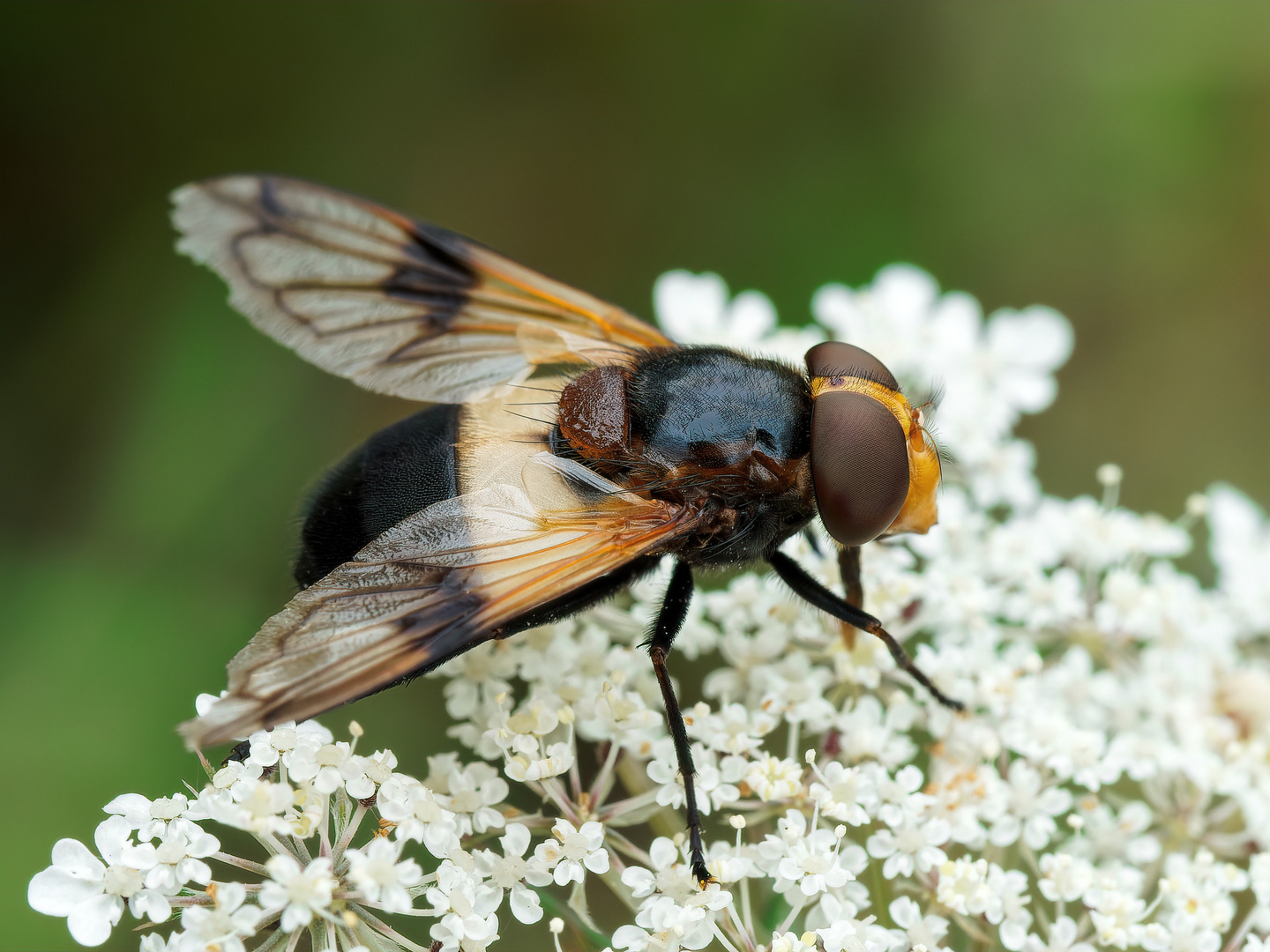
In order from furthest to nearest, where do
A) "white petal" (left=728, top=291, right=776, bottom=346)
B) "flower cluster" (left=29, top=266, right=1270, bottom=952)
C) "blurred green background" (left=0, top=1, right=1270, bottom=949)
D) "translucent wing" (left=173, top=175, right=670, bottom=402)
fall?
"blurred green background" (left=0, top=1, right=1270, bottom=949)
"white petal" (left=728, top=291, right=776, bottom=346)
"translucent wing" (left=173, top=175, right=670, bottom=402)
"flower cluster" (left=29, top=266, right=1270, bottom=952)

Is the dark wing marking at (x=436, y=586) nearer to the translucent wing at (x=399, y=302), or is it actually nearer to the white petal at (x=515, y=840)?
the white petal at (x=515, y=840)

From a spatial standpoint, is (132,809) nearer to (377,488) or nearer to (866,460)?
(377,488)

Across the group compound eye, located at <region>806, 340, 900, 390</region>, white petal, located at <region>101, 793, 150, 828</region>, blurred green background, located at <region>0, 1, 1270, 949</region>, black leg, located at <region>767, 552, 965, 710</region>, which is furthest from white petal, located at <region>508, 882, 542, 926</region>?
blurred green background, located at <region>0, 1, 1270, 949</region>

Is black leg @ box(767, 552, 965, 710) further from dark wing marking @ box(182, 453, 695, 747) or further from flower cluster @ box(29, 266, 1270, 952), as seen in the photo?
dark wing marking @ box(182, 453, 695, 747)

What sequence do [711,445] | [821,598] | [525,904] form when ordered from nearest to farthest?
1. [525,904]
2. [711,445]
3. [821,598]

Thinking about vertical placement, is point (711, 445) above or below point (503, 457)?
above

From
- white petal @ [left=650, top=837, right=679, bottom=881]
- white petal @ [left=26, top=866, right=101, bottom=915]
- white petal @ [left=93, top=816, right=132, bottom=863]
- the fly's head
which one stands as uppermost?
the fly's head

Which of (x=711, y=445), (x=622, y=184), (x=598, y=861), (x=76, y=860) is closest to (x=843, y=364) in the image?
(x=711, y=445)
